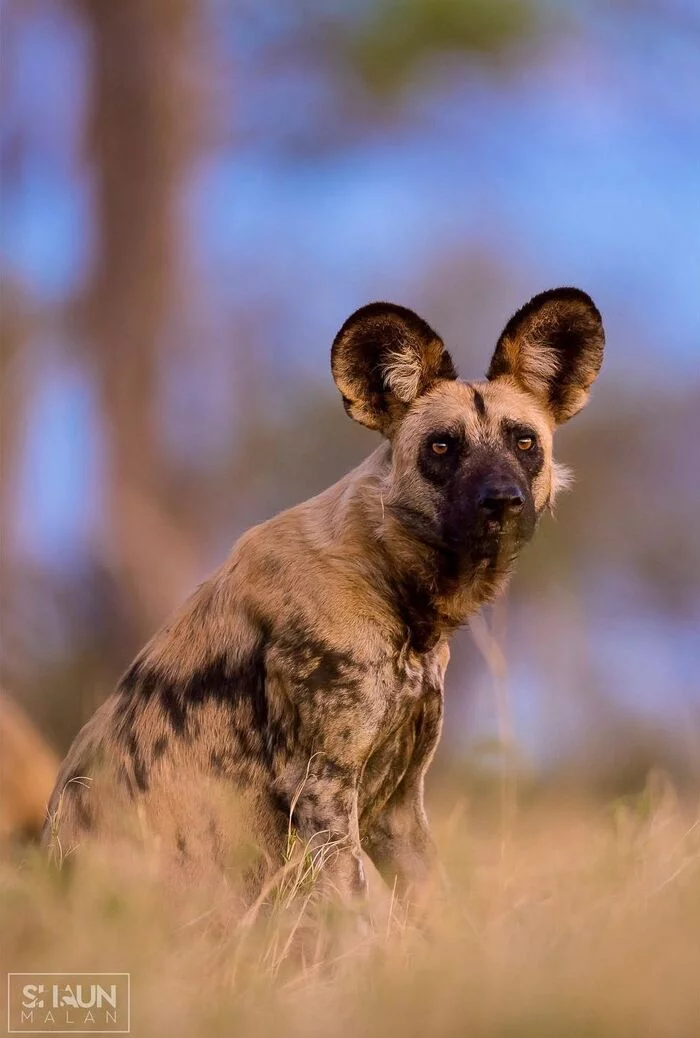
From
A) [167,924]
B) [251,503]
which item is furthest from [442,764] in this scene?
[167,924]

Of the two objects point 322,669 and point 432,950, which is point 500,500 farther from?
point 432,950

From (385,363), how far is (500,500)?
29.7 inches

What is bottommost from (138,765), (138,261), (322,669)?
(138,765)

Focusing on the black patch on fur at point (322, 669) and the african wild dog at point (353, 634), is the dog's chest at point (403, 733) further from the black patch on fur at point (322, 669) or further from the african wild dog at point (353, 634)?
the black patch on fur at point (322, 669)

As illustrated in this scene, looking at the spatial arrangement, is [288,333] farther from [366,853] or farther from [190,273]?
[366,853]

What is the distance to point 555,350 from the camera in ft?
17.2

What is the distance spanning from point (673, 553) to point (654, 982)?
1007 cm

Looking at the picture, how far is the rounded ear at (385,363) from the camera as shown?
5012 mm

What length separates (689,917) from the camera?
3.65 m

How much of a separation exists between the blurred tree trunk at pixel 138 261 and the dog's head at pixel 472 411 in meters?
5.56

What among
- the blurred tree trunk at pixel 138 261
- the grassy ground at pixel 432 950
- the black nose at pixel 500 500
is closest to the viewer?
the grassy ground at pixel 432 950

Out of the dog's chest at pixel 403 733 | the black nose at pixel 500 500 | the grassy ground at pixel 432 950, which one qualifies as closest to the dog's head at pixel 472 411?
the black nose at pixel 500 500

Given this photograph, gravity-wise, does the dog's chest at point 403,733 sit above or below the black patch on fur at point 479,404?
below

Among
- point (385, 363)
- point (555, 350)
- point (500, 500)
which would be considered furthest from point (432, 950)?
point (555, 350)
